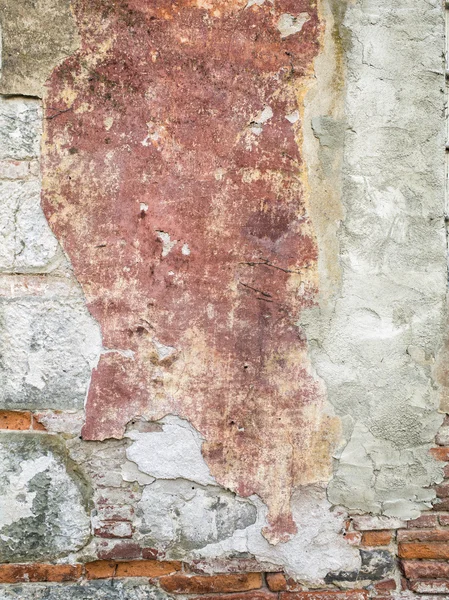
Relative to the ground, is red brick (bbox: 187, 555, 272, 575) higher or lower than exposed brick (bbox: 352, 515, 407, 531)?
lower

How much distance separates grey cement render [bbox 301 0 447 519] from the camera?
2172 millimetres

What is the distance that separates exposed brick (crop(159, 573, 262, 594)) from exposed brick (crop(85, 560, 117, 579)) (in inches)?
7.1

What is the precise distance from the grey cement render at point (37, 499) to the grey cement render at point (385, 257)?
95 cm

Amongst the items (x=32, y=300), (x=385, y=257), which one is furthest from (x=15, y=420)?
(x=385, y=257)

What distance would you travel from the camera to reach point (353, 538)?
2.19 m

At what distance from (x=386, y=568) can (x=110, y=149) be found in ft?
6.01

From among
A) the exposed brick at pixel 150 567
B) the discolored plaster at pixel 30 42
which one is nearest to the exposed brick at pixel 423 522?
the exposed brick at pixel 150 567

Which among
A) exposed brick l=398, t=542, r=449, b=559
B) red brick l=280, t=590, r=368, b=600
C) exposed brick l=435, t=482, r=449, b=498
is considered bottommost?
red brick l=280, t=590, r=368, b=600

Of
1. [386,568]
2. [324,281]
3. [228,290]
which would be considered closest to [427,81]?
[324,281]

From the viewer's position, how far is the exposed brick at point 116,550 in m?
2.12

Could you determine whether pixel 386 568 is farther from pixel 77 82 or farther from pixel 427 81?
pixel 77 82

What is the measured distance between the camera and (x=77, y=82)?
2.10 m

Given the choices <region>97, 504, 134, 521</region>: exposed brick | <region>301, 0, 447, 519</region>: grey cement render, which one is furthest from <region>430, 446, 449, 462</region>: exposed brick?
<region>97, 504, 134, 521</region>: exposed brick

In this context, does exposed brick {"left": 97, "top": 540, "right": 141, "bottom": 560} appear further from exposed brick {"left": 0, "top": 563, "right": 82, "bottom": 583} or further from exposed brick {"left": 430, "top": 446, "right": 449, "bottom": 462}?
exposed brick {"left": 430, "top": 446, "right": 449, "bottom": 462}
